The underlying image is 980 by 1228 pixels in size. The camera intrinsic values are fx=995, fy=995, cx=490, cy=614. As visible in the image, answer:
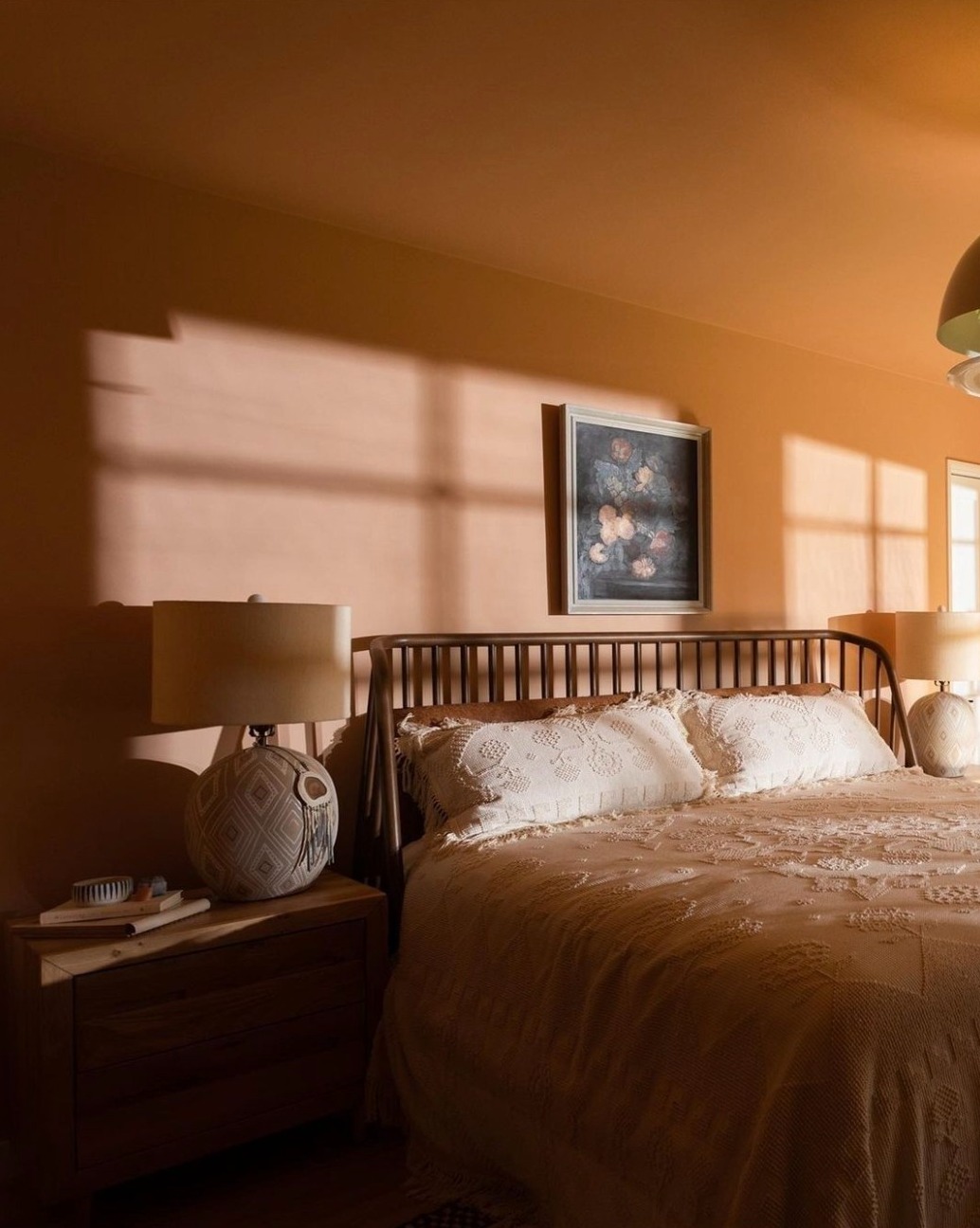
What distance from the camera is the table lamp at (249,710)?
7.22 ft

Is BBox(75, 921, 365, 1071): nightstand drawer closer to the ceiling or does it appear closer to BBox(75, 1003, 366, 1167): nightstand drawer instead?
BBox(75, 1003, 366, 1167): nightstand drawer

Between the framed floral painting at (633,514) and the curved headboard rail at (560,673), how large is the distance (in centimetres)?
16

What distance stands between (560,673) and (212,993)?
160 cm

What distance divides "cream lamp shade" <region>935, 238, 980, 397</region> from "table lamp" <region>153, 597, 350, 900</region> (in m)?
1.54

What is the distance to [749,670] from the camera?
3854 mm

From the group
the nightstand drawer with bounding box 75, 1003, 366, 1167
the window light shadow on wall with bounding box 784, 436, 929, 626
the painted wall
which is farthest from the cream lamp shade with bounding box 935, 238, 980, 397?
the nightstand drawer with bounding box 75, 1003, 366, 1167

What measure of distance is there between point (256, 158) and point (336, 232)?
0.44 metres

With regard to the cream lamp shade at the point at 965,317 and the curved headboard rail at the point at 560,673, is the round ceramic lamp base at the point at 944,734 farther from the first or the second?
the cream lamp shade at the point at 965,317

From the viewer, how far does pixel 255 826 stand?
223cm

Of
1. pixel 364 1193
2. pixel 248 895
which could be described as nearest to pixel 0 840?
pixel 248 895

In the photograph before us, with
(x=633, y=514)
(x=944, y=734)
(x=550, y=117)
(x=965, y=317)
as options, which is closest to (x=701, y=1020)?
(x=965, y=317)

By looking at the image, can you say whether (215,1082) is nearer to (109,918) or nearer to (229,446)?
(109,918)

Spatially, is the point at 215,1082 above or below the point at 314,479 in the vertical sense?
below

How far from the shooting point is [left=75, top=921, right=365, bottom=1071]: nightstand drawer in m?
1.93
